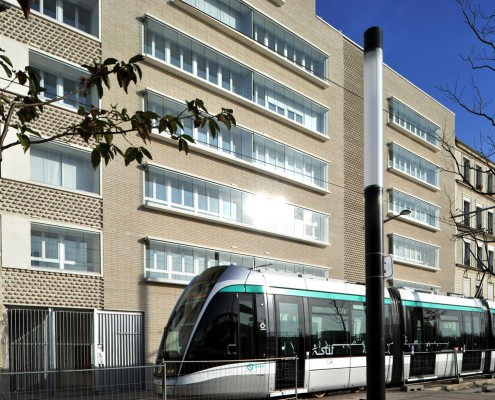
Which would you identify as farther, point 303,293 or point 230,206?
point 230,206

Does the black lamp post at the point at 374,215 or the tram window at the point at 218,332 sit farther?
the tram window at the point at 218,332

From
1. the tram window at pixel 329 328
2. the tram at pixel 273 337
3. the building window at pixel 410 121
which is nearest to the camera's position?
the tram at pixel 273 337

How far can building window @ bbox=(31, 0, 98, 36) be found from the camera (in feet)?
71.8

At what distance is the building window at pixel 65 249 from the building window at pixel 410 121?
72.6 ft

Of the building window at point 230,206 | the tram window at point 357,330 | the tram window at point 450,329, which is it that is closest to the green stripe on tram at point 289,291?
the tram window at point 357,330

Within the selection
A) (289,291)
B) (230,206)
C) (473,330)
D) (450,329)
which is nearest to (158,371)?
(289,291)

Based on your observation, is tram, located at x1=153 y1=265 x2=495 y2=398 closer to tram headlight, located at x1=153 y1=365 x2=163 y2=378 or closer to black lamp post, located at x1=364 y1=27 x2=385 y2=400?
tram headlight, located at x1=153 y1=365 x2=163 y2=378

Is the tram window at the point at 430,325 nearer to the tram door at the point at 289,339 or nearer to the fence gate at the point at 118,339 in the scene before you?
the tram door at the point at 289,339

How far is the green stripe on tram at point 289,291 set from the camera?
14562 mm

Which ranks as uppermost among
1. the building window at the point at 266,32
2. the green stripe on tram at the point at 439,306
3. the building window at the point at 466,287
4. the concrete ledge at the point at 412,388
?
the building window at the point at 266,32

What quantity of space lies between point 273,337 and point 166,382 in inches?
168

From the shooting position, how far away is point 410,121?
40344 millimetres

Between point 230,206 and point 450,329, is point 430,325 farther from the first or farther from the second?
point 230,206

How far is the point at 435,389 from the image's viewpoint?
61.2 feet
